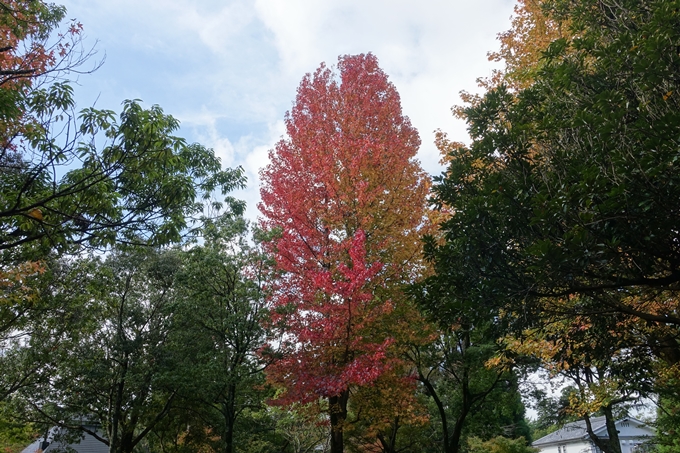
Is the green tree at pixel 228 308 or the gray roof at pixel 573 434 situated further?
the gray roof at pixel 573 434

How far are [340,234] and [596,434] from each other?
93.6 feet

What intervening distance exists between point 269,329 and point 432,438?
1044 cm

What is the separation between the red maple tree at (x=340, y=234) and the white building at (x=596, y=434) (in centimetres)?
2520

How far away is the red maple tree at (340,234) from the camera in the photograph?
9.01 meters

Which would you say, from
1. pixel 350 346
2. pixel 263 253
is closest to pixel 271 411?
pixel 263 253

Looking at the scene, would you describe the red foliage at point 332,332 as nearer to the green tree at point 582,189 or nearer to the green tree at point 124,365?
the green tree at point 582,189

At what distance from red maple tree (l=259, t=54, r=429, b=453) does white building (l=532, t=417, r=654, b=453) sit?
25.2 metres

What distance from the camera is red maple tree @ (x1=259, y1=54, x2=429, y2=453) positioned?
9.01 metres

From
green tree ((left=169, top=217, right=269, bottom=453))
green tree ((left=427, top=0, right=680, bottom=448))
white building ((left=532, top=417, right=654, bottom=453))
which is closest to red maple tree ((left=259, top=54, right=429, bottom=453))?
green tree ((left=169, top=217, right=269, bottom=453))

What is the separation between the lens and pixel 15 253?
8.11 meters

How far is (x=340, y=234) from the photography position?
10227 mm

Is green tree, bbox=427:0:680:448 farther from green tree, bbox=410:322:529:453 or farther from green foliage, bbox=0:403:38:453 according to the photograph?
green foliage, bbox=0:403:38:453

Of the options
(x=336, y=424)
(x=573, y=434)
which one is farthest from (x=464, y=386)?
(x=573, y=434)

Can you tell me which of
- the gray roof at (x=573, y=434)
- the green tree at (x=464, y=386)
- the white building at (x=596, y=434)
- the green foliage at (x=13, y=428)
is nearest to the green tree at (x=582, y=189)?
the green tree at (x=464, y=386)
